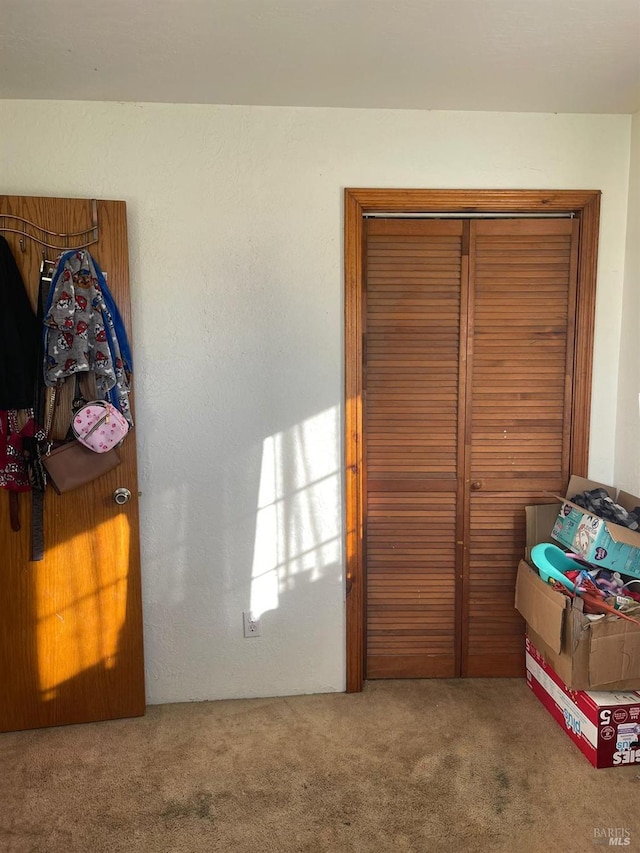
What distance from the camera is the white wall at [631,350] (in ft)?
7.55

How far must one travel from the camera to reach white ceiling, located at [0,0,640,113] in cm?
161

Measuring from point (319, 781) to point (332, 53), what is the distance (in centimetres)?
233

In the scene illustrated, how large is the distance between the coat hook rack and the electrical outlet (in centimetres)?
154

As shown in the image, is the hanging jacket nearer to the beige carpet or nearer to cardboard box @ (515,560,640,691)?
the beige carpet

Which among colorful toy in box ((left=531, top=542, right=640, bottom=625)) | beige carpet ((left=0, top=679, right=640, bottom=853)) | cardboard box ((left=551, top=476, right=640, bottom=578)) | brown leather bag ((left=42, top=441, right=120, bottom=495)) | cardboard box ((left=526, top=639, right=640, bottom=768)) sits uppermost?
brown leather bag ((left=42, top=441, right=120, bottom=495))

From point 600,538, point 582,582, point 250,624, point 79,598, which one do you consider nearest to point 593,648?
point 582,582

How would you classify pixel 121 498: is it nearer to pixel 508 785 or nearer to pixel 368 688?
pixel 368 688

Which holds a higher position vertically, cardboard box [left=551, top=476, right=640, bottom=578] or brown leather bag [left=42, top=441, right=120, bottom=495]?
brown leather bag [left=42, top=441, right=120, bottom=495]

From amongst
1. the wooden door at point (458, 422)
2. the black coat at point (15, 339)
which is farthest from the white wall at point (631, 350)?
the black coat at point (15, 339)

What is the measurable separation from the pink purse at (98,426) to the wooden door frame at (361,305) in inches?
34.3

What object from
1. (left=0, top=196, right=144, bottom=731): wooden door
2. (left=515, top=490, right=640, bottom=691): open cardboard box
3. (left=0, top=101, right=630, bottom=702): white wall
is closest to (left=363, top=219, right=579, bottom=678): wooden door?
(left=0, top=101, right=630, bottom=702): white wall

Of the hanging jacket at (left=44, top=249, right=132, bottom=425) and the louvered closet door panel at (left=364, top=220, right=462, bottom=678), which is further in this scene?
the louvered closet door panel at (left=364, top=220, right=462, bottom=678)

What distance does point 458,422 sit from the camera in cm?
246

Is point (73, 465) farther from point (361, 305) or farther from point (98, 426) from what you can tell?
point (361, 305)
